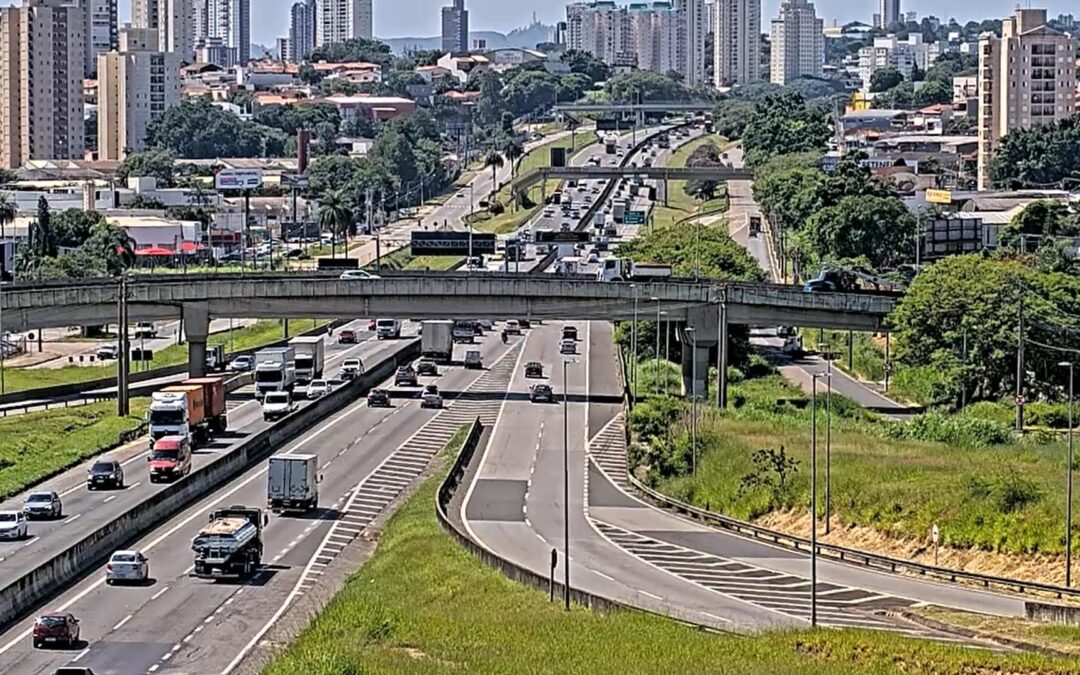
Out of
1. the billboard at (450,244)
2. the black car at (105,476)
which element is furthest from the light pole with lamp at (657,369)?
the billboard at (450,244)

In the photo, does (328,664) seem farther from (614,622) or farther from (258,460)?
(258,460)

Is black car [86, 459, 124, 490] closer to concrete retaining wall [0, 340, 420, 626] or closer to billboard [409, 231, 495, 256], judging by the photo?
concrete retaining wall [0, 340, 420, 626]

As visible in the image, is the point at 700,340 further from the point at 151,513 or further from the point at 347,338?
the point at 151,513

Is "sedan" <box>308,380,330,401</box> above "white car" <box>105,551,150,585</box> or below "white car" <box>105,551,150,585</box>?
above

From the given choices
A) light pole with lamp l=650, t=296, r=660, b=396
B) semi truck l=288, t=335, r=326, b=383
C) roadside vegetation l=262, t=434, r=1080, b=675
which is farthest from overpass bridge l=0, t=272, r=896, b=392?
roadside vegetation l=262, t=434, r=1080, b=675

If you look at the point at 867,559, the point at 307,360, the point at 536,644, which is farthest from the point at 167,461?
the point at 307,360

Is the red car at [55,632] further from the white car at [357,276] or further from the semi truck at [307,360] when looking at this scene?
the semi truck at [307,360]
